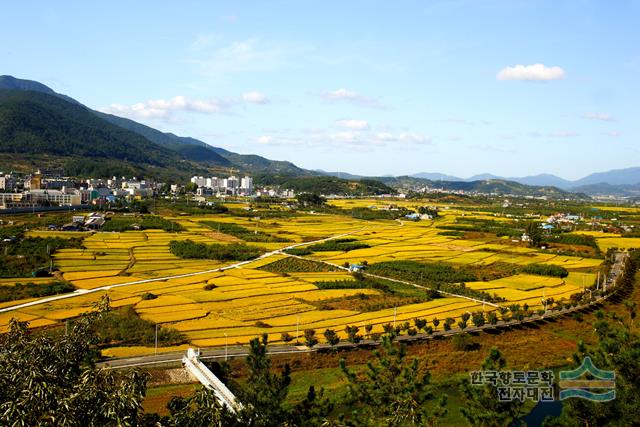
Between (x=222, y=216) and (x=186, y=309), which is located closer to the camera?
(x=186, y=309)

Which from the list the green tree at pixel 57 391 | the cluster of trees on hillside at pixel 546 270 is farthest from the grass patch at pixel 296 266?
the green tree at pixel 57 391

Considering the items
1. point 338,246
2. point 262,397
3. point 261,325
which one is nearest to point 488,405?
point 262,397

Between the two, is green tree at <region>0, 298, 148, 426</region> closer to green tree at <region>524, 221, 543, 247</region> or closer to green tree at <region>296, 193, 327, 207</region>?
green tree at <region>524, 221, 543, 247</region>

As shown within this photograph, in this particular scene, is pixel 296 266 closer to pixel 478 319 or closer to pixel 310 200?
pixel 478 319

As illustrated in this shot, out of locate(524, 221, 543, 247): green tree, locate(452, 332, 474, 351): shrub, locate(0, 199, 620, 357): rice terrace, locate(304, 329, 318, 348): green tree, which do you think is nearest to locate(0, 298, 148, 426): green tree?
locate(0, 199, 620, 357): rice terrace

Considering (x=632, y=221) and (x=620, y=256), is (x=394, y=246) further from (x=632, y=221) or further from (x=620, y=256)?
(x=632, y=221)

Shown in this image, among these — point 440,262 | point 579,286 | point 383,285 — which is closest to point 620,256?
point 579,286
